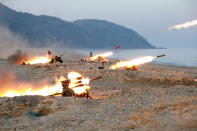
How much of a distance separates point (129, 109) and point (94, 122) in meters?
A: 2.58

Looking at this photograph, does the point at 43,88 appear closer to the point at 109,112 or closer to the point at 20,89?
the point at 20,89

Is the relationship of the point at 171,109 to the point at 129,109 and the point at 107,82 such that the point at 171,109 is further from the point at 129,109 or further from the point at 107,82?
the point at 107,82

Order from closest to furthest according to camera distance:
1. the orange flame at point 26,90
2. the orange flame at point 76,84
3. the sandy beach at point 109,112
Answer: the sandy beach at point 109,112, the orange flame at point 76,84, the orange flame at point 26,90

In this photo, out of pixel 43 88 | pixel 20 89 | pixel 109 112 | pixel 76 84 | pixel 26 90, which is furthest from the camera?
pixel 43 88

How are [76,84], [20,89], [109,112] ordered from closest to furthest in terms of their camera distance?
[109,112] < [76,84] < [20,89]

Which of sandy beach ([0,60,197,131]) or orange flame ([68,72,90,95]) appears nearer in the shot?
sandy beach ([0,60,197,131])

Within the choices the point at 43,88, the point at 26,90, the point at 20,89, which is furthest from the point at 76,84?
the point at 20,89

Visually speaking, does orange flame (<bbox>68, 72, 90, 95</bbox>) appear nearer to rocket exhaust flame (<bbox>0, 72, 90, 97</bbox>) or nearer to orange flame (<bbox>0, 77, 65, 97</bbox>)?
rocket exhaust flame (<bbox>0, 72, 90, 97</bbox>)

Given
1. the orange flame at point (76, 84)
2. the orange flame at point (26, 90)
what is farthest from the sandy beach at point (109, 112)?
the orange flame at point (26, 90)

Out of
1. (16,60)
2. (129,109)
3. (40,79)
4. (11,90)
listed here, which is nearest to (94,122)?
(129,109)

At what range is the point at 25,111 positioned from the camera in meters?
13.8

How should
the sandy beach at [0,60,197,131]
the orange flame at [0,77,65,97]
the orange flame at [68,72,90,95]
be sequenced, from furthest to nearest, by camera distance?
the orange flame at [0,77,65,97], the orange flame at [68,72,90,95], the sandy beach at [0,60,197,131]

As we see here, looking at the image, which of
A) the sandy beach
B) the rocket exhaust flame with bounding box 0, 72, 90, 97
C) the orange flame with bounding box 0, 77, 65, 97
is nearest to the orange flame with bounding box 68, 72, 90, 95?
the rocket exhaust flame with bounding box 0, 72, 90, 97

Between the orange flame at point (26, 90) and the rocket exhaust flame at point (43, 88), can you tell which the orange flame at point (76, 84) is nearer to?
the rocket exhaust flame at point (43, 88)
